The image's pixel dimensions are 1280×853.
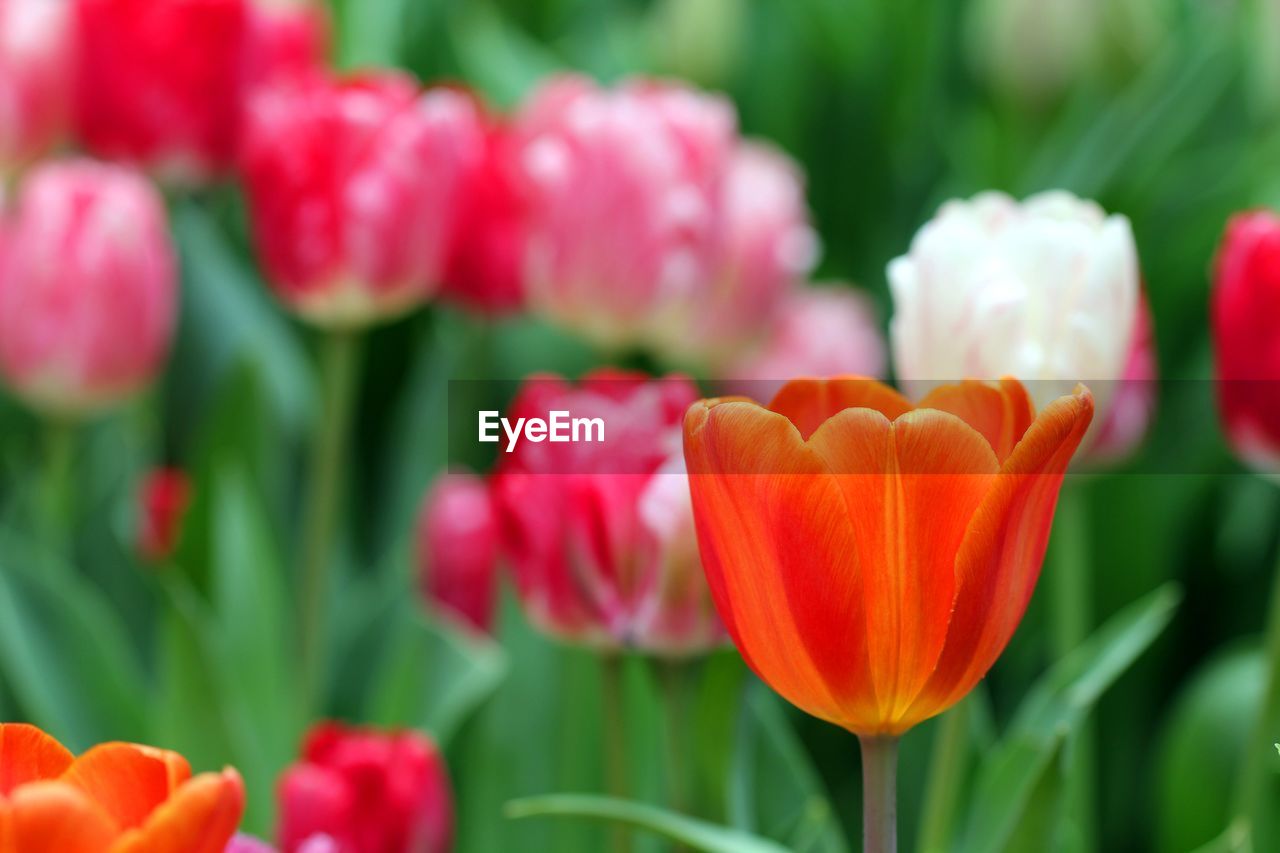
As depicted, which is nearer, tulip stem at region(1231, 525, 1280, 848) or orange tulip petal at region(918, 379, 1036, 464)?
orange tulip petal at region(918, 379, 1036, 464)

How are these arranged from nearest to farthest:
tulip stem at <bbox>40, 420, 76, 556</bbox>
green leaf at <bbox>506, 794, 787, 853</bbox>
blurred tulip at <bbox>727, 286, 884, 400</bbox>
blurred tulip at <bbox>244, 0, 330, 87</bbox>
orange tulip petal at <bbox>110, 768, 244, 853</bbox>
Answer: orange tulip petal at <bbox>110, 768, 244, 853</bbox> < green leaf at <bbox>506, 794, 787, 853</bbox> < tulip stem at <bbox>40, 420, 76, 556</bbox> < blurred tulip at <bbox>244, 0, 330, 87</bbox> < blurred tulip at <bbox>727, 286, 884, 400</bbox>

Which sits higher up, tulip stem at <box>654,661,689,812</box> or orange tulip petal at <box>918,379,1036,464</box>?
orange tulip petal at <box>918,379,1036,464</box>

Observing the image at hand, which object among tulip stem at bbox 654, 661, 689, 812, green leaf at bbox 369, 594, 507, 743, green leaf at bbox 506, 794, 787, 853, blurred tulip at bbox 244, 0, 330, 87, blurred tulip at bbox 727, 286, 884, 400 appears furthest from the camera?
blurred tulip at bbox 727, 286, 884, 400

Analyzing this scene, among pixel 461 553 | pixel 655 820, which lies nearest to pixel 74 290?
pixel 461 553

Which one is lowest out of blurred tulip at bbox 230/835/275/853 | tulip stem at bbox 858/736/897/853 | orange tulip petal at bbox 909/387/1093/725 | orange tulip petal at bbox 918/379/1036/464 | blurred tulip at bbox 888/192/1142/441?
blurred tulip at bbox 230/835/275/853

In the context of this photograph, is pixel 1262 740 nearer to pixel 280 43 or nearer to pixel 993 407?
pixel 993 407

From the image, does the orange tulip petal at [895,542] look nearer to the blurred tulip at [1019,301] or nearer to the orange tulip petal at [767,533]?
the orange tulip petal at [767,533]

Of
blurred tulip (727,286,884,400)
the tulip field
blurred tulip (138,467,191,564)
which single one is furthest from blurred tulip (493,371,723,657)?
blurred tulip (727,286,884,400)

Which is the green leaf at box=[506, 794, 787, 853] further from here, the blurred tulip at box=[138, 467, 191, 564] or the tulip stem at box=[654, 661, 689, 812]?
the blurred tulip at box=[138, 467, 191, 564]
